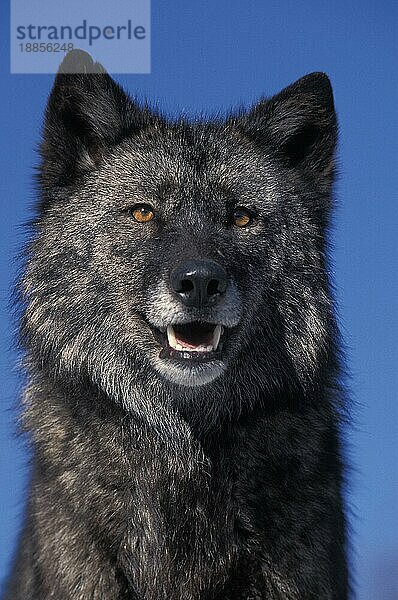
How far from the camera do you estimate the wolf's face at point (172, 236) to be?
5410 millimetres

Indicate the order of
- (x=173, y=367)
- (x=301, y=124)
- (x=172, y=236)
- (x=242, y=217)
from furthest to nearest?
1. (x=301, y=124)
2. (x=242, y=217)
3. (x=172, y=236)
4. (x=173, y=367)

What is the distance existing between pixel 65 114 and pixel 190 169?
0.94 metres

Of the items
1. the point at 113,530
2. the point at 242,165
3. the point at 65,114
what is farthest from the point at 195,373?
the point at 65,114

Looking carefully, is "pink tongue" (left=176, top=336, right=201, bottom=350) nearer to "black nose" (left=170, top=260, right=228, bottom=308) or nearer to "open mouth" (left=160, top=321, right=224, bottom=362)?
"open mouth" (left=160, top=321, right=224, bottom=362)

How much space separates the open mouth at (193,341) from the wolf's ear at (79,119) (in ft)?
4.40

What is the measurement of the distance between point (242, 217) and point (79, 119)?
1281mm

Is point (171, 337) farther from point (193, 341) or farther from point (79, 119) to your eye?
point (79, 119)

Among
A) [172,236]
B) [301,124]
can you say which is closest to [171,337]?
[172,236]

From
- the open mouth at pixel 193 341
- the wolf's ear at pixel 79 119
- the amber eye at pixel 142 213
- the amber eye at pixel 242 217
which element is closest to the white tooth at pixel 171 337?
the open mouth at pixel 193 341

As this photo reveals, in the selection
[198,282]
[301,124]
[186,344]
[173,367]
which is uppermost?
[301,124]

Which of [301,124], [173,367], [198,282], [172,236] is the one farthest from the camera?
[301,124]

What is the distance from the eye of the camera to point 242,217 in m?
5.87

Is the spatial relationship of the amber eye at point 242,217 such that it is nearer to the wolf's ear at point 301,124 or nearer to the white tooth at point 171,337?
the wolf's ear at point 301,124

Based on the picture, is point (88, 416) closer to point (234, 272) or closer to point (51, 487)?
point (51, 487)
